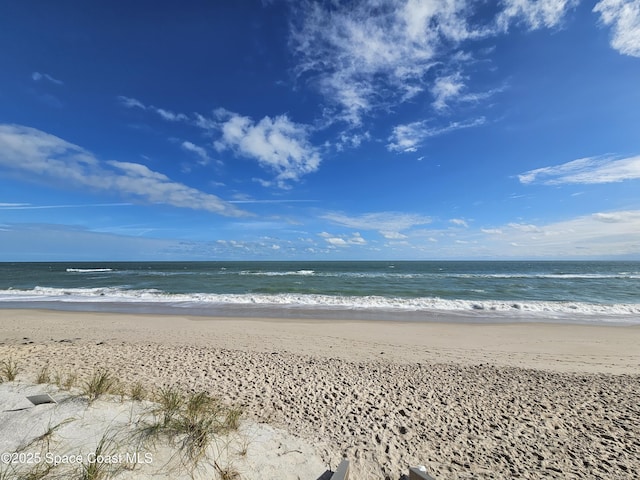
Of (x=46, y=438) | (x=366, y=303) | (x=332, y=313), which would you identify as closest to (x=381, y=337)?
(x=332, y=313)

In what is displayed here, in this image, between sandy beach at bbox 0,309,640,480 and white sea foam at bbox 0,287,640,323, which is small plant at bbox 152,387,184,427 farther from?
white sea foam at bbox 0,287,640,323

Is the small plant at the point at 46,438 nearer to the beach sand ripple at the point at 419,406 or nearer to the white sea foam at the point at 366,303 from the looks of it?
the beach sand ripple at the point at 419,406

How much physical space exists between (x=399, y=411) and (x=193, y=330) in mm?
8558

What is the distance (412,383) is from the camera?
5715 millimetres

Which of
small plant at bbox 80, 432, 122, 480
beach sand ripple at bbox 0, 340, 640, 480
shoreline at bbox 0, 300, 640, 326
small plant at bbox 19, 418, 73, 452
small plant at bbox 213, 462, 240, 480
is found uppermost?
small plant at bbox 19, 418, 73, 452

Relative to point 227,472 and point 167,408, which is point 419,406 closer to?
point 227,472

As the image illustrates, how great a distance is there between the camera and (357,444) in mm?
3738

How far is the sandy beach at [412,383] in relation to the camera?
3.57m

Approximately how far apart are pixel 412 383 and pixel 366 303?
1173 centimetres

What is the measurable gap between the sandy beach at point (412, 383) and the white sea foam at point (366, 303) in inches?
167

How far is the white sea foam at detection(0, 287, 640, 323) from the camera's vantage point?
49.5 feet

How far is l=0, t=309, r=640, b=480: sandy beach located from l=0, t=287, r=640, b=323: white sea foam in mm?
4233

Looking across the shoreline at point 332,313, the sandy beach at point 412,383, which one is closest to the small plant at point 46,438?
the sandy beach at point 412,383

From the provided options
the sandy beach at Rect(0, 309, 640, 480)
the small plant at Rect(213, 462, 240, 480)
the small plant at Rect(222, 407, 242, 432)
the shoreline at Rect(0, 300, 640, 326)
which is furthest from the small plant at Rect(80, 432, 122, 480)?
the shoreline at Rect(0, 300, 640, 326)
